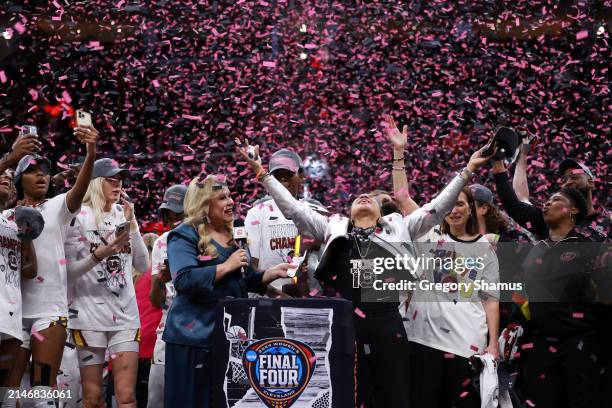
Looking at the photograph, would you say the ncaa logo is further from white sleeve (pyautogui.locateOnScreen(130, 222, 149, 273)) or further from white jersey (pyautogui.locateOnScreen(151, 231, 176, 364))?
white sleeve (pyautogui.locateOnScreen(130, 222, 149, 273))

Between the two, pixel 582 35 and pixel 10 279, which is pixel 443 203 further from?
pixel 582 35

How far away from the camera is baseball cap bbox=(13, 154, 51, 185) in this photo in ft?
19.0

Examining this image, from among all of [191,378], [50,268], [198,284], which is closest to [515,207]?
[198,284]

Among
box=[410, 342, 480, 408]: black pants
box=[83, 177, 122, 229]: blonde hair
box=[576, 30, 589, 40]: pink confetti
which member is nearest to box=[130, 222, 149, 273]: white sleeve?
Result: box=[83, 177, 122, 229]: blonde hair

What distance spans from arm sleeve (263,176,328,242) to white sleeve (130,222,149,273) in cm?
126

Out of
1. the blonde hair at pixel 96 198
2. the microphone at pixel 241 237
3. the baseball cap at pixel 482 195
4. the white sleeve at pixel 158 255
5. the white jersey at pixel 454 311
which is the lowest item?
the white jersey at pixel 454 311

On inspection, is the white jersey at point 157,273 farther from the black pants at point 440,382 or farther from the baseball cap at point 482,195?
the baseball cap at point 482,195

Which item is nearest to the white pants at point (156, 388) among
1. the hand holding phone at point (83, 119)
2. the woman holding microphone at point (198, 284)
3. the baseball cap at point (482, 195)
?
the woman holding microphone at point (198, 284)

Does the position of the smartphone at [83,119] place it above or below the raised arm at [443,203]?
above

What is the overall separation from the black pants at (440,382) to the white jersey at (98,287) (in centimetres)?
187

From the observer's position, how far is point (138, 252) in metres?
6.55

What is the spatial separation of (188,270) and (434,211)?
5.17ft

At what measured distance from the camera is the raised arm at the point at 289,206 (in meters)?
5.68

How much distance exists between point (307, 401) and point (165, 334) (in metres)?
0.92
